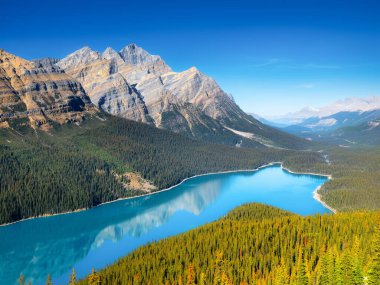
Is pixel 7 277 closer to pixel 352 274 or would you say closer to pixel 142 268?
pixel 142 268

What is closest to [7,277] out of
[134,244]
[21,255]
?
[21,255]

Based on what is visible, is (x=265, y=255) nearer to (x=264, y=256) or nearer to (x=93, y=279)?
(x=264, y=256)

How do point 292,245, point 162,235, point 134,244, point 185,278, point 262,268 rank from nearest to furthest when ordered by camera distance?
point 185,278
point 262,268
point 292,245
point 134,244
point 162,235

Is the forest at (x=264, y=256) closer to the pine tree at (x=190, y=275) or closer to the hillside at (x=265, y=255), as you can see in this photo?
the hillside at (x=265, y=255)

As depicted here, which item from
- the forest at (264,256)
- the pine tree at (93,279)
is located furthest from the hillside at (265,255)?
the pine tree at (93,279)

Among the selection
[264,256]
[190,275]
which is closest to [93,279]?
[190,275]

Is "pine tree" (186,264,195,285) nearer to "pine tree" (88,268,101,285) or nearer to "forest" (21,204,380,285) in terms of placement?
"forest" (21,204,380,285)

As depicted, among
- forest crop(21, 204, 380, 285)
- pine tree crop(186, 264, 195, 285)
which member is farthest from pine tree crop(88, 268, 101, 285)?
pine tree crop(186, 264, 195, 285)
